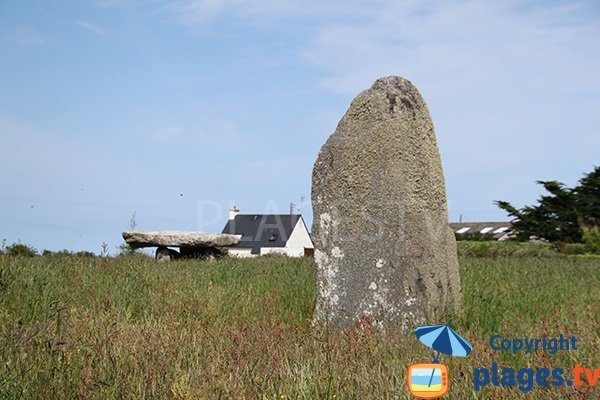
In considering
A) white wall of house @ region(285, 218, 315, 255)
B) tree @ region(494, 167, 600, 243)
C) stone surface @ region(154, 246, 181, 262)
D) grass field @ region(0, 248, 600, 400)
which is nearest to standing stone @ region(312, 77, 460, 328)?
grass field @ region(0, 248, 600, 400)

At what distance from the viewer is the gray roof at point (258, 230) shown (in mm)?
42750

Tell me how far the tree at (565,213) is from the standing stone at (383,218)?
19.0 metres

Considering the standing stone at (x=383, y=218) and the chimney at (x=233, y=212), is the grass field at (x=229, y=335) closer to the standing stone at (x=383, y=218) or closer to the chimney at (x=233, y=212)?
the standing stone at (x=383, y=218)

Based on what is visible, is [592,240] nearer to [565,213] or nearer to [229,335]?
[565,213]

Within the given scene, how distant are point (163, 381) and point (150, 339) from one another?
1591 mm

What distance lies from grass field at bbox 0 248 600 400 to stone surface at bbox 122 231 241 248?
6.15 metres

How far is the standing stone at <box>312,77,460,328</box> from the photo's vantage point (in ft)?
23.2

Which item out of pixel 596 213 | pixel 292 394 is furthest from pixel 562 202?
pixel 292 394

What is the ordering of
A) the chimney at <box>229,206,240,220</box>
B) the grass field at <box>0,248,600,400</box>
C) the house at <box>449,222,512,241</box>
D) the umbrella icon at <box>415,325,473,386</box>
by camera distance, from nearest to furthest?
the umbrella icon at <box>415,325,473,386</box> → the grass field at <box>0,248,600,400</box> → the house at <box>449,222,512,241</box> → the chimney at <box>229,206,240,220</box>

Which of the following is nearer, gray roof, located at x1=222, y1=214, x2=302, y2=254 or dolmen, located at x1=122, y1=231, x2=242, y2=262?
dolmen, located at x1=122, y1=231, x2=242, y2=262

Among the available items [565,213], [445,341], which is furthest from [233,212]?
[445,341]

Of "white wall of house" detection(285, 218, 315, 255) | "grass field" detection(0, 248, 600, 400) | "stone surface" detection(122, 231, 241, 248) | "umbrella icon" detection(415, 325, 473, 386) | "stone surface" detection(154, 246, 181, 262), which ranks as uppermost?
"white wall of house" detection(285, 218, 315, 255)

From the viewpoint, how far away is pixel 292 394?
4055mm

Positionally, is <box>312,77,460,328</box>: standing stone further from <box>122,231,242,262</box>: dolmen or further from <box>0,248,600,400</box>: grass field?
<box>122,231,242,262</box>: dolmen
